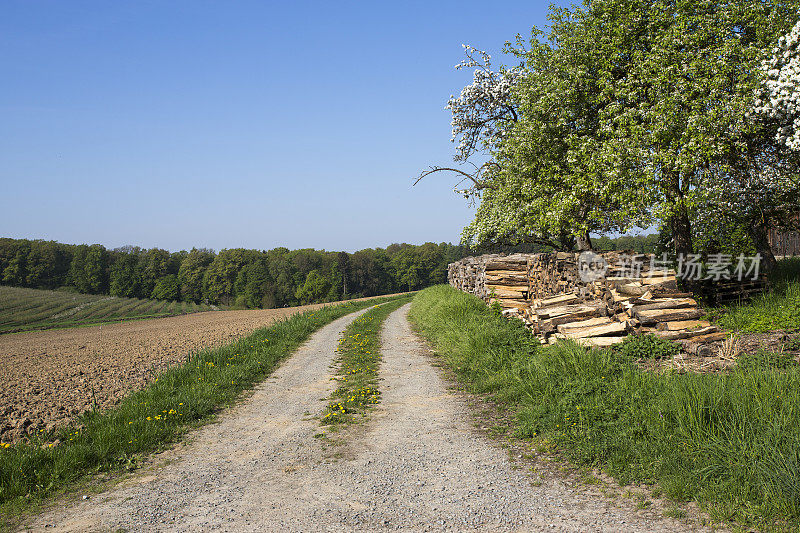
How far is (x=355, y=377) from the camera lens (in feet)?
33.0

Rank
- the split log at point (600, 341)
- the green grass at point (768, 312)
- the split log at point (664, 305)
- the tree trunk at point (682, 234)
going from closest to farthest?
the split log at point (600, 341)
the split log at point (664, 305)
the green grass at point (768, 312)
the tree trunk at point (682, 234)

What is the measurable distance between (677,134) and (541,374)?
292 inches

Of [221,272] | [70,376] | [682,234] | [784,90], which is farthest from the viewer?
[221,272]

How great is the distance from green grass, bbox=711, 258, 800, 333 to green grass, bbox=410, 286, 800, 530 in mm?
3754

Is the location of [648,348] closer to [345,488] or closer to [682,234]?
[345,488]

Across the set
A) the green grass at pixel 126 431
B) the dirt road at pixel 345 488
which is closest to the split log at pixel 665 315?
the dirt road at pixel 345 488

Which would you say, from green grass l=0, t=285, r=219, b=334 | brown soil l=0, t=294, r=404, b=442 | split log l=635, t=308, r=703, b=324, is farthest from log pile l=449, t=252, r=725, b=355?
green grass l=0, t=285, r=219, b=334

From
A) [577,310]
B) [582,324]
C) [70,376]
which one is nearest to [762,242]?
[577,310]

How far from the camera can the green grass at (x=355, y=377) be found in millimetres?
7531

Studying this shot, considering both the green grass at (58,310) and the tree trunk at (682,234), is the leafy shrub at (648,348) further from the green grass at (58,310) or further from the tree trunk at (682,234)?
the green grass at (58,310)

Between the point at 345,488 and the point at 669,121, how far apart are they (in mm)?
10800

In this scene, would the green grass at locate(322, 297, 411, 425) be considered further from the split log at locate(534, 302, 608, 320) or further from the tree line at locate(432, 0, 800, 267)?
the tree line at locate(432, 0, 800, 267)

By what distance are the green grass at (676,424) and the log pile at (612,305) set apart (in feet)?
3.72

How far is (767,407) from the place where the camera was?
4723 millimetres
